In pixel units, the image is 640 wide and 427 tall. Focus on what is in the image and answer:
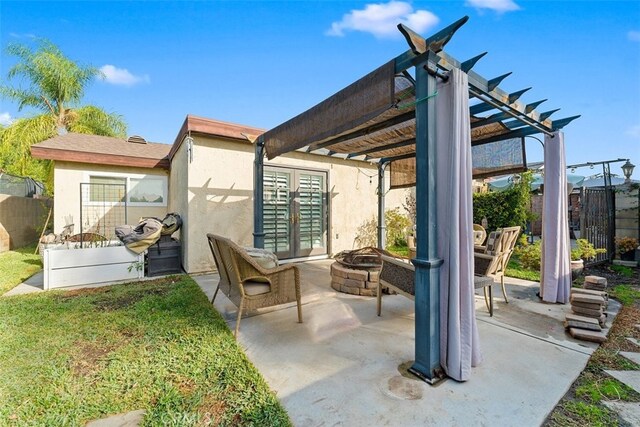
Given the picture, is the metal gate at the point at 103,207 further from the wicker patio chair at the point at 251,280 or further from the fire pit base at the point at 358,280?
the fire pit base at the point at 358,280

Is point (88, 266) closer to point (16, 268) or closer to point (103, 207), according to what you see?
point (16, 268)

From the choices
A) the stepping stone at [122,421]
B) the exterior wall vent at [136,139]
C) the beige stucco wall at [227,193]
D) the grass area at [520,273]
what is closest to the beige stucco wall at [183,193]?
the beige stucco wall at [227,193]

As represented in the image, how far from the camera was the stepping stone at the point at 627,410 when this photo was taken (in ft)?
5.84

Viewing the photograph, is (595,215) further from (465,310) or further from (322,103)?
(322,103)

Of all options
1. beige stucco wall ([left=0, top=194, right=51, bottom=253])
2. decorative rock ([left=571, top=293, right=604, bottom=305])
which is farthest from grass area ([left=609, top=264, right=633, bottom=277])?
beige stucco wall ([left=0, top=194, right=51, bottom=253])

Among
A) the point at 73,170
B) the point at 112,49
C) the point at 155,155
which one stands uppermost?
the point at 112,49

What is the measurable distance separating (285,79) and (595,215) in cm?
855

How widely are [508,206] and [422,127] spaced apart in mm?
8866

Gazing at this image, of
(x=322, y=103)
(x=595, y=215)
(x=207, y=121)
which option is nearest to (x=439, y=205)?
(x=322, y=103)

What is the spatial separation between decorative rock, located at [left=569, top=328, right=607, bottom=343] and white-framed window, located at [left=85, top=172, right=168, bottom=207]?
9701 mm

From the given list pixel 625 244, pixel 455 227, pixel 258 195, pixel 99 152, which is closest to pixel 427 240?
pixel 455 227

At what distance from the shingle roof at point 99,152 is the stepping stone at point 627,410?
32.1 feet

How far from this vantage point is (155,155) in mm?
8477

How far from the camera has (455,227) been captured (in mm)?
2205
